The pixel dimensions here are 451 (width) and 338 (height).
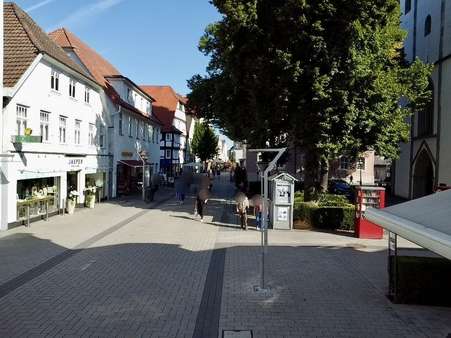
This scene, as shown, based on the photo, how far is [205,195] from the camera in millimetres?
20844

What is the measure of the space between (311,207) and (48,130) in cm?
1215

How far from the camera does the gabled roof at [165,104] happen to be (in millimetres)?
61469

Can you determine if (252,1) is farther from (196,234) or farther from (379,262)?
(379,262)

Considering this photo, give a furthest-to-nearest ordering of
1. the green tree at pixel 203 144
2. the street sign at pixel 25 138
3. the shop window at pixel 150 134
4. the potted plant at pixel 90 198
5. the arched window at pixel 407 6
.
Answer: the green tree at pixel 203 144
the shop window at pixel 150 134
the arched window at pixel 407 6
the potted plant at pixel 90 198
the street sign at pixel 25 138

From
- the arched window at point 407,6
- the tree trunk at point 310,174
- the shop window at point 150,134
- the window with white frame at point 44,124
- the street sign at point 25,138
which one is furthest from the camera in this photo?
the shop window at point 150,134

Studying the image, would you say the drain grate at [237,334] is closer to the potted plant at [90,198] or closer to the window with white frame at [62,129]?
the window with white frame at [62,129]

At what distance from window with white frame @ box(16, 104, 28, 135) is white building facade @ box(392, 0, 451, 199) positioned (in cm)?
2200

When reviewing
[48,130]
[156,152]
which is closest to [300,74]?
[48,130]

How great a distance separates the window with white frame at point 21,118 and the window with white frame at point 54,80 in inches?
111

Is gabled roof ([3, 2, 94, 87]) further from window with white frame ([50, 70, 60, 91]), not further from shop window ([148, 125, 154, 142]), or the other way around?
shop window ([148, 125, 154, 142])

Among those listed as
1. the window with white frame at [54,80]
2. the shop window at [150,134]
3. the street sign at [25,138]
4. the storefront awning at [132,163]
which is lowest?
the storefront awning at [132,163]

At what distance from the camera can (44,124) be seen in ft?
68.8

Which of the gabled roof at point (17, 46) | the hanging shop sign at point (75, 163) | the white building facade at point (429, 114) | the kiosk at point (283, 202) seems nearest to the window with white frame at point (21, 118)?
the gabled roof at point (17, 46)

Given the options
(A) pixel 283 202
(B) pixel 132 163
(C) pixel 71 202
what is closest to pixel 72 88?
(C) pixel 71 202
